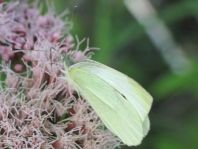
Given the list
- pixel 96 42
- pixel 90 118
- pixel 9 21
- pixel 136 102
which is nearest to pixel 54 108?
pixel 90 118

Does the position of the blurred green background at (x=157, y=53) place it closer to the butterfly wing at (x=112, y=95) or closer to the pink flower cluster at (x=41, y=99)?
the pink flower cluster at (x=41, y=99)

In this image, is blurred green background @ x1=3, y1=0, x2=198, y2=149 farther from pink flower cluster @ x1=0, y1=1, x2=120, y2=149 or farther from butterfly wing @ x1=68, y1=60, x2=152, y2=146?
butterfly wing @ x1=68, y1=60, x2=152, y2=146

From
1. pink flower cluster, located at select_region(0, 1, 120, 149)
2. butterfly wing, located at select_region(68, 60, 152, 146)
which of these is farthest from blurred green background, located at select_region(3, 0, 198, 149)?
butterfly wing, located at select_region(68, 60, 152, 146)

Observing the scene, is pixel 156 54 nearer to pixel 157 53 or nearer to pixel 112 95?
pixel 157 53

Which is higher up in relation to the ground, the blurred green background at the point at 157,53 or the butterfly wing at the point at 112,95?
the butterfly wing at the point at 112,95

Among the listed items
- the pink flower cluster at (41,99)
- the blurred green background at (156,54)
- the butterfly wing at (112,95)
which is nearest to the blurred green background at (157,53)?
the blurred green background at (156,54)

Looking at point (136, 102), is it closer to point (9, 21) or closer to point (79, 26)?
point (9, 21)
